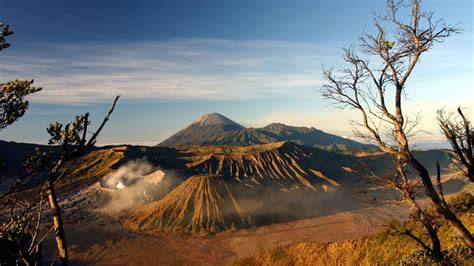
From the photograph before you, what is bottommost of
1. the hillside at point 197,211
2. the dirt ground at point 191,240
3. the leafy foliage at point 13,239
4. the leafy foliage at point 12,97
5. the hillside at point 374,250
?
the dirt ground at point 191,240

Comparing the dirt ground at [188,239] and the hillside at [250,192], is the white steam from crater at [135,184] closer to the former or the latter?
the hillside at [250,192]

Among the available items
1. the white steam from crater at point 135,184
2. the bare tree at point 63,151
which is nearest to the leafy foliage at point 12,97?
the bare tree at point 63,151

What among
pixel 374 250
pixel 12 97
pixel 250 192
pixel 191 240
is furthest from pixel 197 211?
pixel 12 97

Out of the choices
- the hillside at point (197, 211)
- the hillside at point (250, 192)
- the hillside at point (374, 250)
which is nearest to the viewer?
the hillside at point (374, 250)

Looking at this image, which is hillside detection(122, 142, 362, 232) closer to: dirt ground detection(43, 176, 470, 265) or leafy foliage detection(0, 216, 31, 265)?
dirt ground detection(43, 176, 470, 265)

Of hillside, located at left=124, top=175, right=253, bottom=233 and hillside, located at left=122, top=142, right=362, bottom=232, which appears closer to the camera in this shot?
hillside, located at left=124, top=175, right=253, bottom=233

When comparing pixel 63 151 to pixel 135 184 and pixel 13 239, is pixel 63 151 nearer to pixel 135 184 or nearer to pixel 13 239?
pixel 13 239

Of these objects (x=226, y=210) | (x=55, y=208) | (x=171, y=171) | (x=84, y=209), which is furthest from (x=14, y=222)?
(x=171, y=171)

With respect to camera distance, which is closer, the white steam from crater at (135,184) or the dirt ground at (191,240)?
the dirt ground at (191,240)

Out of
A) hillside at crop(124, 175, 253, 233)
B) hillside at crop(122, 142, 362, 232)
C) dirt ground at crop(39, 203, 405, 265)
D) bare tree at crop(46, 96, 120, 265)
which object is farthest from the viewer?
hillside at crop(122, 142, 362, 232)

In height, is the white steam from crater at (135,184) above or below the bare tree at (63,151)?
below

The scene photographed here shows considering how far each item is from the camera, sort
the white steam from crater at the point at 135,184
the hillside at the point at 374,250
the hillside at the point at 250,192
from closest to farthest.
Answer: the hillside at the point at 374,250 → the hillside at the point at 250,192 → the white steam from crater at the point at 135,184

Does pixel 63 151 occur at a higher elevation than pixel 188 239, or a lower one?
higher

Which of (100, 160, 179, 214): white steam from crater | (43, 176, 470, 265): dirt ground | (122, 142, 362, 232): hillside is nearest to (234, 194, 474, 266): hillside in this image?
(43, 176, 470, 265): dirt ground
